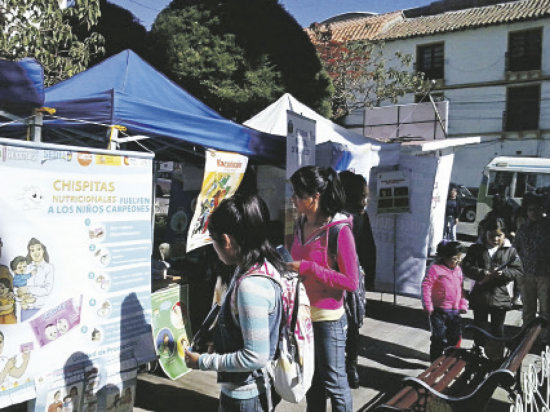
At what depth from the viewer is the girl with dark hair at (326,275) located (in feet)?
8.43

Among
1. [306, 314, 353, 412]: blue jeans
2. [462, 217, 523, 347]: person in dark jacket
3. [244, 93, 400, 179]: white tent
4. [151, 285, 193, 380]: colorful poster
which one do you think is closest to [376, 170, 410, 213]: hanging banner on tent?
[244, 93, 400, 179]: white tent

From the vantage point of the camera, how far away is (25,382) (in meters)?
2.27

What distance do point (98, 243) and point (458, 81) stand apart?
25.3m

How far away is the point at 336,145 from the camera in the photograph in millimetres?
5078

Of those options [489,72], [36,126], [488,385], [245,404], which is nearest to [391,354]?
[488,385]

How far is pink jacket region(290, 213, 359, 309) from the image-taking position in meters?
2.55

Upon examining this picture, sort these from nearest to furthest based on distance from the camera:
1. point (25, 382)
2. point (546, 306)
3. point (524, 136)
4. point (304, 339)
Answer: point (304, 339) → point (25, 382) → point (546, 306) → point (524, 136)

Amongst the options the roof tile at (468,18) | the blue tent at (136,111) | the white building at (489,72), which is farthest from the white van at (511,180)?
the roof tile at (468,18)

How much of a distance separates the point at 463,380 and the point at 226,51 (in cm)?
635

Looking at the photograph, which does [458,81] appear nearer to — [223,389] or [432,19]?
[432,19]

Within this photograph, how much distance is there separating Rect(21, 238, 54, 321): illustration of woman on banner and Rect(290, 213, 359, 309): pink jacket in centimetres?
134

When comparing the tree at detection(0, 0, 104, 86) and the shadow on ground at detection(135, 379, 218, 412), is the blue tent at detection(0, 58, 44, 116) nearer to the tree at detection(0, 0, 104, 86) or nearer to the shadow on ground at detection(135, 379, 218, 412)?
the tree at detection(0, 0, 104, 86)

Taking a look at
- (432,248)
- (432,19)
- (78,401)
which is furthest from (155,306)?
(432,19)

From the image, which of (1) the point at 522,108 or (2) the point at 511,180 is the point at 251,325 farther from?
(1) the point at 522,108
